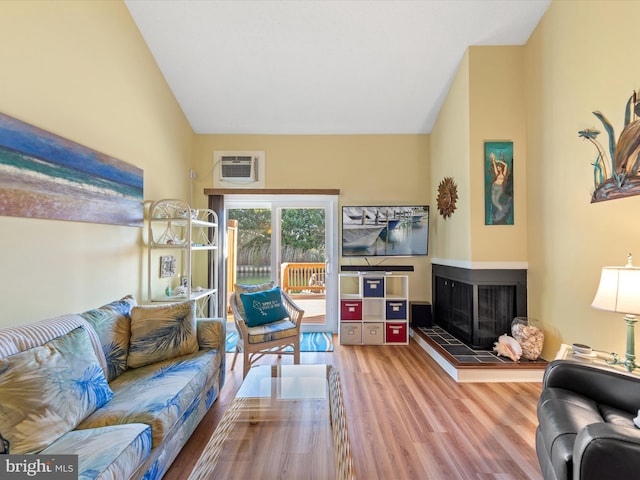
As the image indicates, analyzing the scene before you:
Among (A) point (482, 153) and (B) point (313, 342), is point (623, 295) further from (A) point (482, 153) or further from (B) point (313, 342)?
(B) point (313, 342)

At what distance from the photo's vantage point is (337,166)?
13.2ft

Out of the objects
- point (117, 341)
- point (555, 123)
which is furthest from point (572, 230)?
point (117, 341)

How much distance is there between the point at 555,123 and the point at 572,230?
98 cm

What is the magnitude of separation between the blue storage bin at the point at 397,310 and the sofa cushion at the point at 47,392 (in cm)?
293

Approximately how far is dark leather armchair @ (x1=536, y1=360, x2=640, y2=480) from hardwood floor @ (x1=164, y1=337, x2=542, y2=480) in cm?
41

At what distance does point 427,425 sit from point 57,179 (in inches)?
118

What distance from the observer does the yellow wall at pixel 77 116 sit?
168 centimetres

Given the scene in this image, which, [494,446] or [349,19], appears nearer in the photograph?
[494,446]

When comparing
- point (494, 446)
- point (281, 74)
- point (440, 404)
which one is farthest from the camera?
point (281, 74)

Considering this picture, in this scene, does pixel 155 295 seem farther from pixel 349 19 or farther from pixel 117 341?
pixel 349 19

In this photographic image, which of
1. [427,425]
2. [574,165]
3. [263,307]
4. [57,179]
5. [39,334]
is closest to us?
[39,334]

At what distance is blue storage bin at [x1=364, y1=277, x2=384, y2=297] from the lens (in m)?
3.69

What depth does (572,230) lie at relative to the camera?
244cm

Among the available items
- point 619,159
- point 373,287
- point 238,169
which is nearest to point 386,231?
point 373,287
